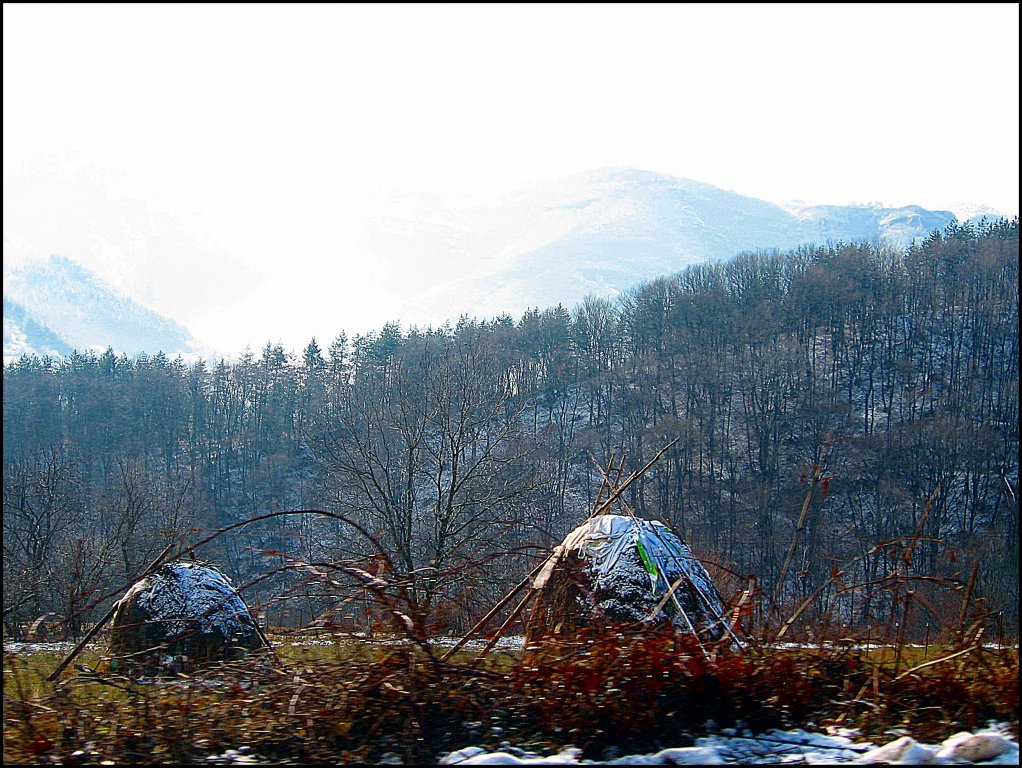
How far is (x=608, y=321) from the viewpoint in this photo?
7844 centimetres

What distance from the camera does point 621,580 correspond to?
671cm

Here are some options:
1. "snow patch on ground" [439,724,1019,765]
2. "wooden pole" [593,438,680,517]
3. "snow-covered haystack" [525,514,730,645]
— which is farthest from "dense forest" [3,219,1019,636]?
"snow patch on ground" [439,724,1019,765]

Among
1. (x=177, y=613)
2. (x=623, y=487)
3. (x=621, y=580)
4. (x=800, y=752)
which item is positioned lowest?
(x=177, y=613)

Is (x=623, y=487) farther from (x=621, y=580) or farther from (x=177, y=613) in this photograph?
(x=177, y=613)

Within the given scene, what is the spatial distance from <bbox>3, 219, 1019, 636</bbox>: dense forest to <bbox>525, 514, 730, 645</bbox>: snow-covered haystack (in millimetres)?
27303

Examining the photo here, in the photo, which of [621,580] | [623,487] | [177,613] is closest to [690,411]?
[177,613]

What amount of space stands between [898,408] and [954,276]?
48.5 ft

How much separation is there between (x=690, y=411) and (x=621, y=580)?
58.8 meters

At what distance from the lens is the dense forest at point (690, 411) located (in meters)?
47.6

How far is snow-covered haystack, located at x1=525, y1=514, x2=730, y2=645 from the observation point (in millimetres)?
6539

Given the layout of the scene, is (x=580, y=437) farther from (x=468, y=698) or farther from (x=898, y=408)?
(x=468, y=698)

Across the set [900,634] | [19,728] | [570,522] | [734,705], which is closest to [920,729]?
[900,634]

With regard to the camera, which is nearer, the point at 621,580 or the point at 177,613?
the point at 621,580

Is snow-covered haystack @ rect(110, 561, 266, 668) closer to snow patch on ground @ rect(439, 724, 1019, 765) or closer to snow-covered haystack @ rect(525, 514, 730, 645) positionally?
snow-covered haystack @ rect(525, 514, 730, 645)
